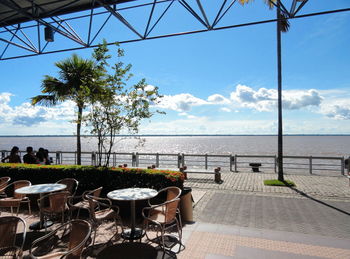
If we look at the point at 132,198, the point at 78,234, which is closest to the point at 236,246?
the point at 132,198

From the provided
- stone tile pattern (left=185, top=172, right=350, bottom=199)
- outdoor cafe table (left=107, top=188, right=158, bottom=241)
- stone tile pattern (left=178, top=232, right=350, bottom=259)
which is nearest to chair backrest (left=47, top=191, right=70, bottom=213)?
outdoor cafe table (left=107, top=188, right=158, bottom=241)

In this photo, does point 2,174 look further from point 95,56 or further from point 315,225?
point 315,225

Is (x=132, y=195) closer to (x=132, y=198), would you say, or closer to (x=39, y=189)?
(x=132, y=198)

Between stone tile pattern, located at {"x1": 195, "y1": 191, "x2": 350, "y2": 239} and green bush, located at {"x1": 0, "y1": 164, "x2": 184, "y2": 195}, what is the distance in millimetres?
1237

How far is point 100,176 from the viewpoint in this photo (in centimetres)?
643

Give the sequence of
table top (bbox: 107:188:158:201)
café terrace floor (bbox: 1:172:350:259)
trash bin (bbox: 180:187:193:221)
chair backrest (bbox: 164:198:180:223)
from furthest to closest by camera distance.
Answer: trash bin (bbox: 180:187:193:221), table top (bbox: 107:188:158:201), chair backrest (bbox: 164:198:180:223), café terrace floor (bbox: 1:172:350:259)

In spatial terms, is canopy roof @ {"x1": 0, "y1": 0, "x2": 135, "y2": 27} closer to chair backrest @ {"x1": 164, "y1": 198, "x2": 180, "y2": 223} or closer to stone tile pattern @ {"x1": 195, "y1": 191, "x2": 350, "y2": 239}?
chair backrest @ {"x1": 164, "y1": 198, "x2": 180, "y2": 223}

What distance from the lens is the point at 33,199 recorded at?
21.9 ft

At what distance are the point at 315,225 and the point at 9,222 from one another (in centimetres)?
570

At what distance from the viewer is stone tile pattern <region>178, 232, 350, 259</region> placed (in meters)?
3.86

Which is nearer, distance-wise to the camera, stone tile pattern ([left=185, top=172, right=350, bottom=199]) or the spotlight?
the spotlight

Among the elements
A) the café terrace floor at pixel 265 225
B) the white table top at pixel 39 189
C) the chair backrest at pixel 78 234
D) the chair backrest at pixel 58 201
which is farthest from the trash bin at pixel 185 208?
the chair backrest at pixel 78 234

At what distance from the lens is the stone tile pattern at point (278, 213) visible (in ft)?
16.7

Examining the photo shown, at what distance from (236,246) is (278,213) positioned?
7.87ft
